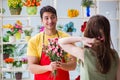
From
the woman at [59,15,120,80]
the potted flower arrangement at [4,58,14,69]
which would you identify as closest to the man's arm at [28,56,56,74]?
the woman at [59,15,120,80]

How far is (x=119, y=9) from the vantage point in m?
4.94

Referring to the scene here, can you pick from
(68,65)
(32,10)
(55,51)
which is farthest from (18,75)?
(55,51)

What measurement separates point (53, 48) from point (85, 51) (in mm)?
443

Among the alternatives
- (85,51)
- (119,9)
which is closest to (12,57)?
(119,9)

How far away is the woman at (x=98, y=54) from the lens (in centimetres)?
183

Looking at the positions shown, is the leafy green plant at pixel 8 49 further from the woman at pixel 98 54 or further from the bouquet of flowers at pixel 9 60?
Result: the woman at pixel 98 54

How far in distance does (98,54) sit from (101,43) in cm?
8

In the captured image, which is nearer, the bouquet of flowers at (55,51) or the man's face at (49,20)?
the bouquet of flowers at (55,51)

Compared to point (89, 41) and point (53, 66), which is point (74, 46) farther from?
point (53, 66)

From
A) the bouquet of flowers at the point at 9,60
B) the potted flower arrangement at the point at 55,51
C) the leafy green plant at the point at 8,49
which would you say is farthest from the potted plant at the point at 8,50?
the potted flower arrangement at the point at 55,51

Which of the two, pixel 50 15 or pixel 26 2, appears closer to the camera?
pixel 50 15

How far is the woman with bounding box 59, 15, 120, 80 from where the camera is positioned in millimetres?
1829

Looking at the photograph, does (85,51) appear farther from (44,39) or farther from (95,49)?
(44,39)

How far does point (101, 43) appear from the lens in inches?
72.2
